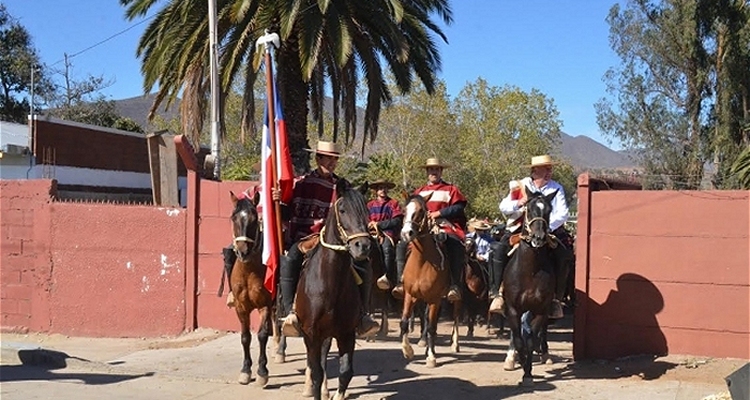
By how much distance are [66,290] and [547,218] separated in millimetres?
8718

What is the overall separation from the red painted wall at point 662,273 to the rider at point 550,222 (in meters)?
0.76

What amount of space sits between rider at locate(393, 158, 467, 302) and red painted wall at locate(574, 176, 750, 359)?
168 cm

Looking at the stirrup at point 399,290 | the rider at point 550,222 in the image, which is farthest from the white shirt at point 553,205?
the stirrup at point 399,290

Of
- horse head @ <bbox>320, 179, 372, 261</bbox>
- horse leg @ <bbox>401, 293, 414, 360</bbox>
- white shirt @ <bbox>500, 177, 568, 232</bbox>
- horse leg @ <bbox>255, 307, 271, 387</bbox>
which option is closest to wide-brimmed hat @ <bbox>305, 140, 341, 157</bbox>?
horse head @ <bbox>320, 179, 372, 261</bbox>

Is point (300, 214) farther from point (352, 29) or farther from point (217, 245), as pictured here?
point (352, 29)

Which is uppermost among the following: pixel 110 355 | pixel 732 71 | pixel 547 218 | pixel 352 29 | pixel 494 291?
pixel 732 71

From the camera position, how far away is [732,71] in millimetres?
33438

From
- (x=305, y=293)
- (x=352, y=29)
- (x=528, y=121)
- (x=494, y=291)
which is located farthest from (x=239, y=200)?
(x=528, y=121)

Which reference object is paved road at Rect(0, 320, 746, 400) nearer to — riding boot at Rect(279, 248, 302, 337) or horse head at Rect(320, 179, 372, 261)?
riding boot at Rect(279, 248, 302, 337)

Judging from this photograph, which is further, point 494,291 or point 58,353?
point 58,353

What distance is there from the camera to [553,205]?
395 inches

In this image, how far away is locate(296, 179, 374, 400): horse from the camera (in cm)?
750

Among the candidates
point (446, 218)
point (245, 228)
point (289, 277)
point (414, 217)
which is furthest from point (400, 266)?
point (289, 277)

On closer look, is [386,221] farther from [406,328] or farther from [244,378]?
[244,378]
